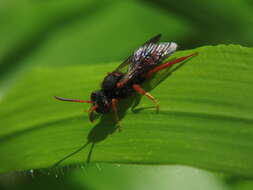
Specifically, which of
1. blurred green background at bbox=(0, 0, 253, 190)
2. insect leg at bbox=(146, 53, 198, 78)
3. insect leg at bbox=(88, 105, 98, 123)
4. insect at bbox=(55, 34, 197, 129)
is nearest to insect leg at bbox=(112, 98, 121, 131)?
insect at bbox=(55, 34, 197, 129)

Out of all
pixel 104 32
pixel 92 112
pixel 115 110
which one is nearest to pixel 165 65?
pixel 115 110

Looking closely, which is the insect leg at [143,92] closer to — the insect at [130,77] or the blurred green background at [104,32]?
the insect at [130,77]

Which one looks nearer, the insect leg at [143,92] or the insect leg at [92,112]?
the insect leg at [143,92]

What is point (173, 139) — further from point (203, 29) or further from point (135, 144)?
point (203, 29)

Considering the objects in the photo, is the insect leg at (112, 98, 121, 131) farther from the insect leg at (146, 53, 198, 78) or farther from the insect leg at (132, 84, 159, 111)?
the insect leg at (146, 53, 198, 78)

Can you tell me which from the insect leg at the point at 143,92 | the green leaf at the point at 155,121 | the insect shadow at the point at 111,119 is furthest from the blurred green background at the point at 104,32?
the insect leg at the point at 143,92

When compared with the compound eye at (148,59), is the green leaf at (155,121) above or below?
below

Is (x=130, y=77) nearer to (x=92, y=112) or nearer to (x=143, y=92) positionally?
(x=143, y=92)

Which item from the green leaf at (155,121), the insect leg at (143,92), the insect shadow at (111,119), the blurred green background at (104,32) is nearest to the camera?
the green leaf at (155,121)
